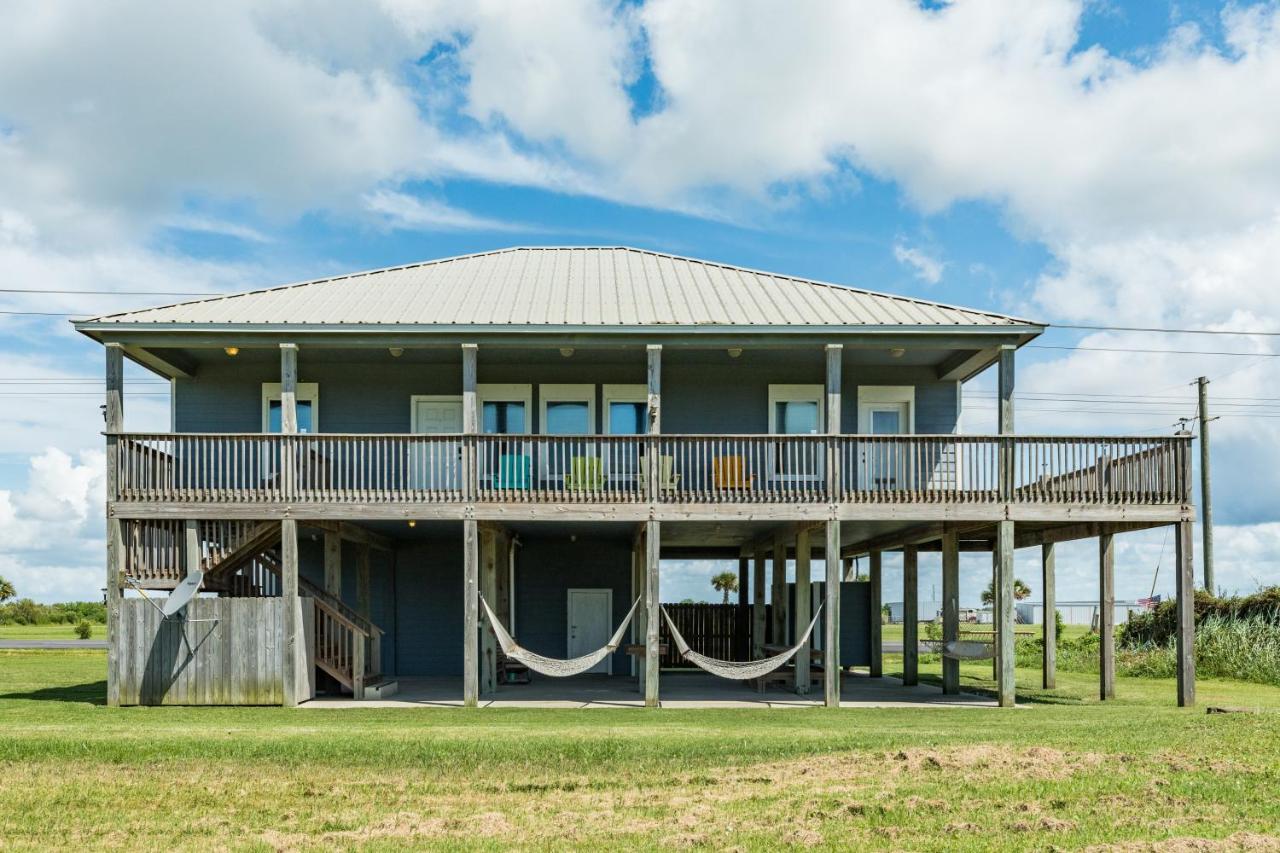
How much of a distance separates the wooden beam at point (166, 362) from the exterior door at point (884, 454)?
11.7m

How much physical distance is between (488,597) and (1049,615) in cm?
1066

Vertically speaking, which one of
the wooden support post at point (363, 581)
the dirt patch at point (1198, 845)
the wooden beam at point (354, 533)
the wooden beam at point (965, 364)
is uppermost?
the wooden beam at point (965, 364)

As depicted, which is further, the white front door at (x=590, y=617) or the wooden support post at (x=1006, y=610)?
the white front door at (x=590, y=617)

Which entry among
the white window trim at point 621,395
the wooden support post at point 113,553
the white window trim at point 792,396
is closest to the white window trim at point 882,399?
the white window trim at point 792,396

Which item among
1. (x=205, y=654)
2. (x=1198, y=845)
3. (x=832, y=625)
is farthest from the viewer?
(x=205, y=654)

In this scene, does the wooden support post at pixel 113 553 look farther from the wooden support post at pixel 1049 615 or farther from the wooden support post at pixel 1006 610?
the wooden support post at pixel 1049 615

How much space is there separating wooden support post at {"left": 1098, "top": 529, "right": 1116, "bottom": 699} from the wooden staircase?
11832 millimetres

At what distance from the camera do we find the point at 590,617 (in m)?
25.2

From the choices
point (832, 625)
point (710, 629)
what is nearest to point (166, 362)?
point (832, 625)

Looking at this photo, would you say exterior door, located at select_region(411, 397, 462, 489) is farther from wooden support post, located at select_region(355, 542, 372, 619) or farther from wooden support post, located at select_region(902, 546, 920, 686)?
wooden support post, located at select_region(902, 546, 920, 686)

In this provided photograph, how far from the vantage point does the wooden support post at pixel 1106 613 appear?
21.6m

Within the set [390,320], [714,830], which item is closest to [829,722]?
[714,830]

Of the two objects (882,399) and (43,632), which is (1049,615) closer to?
(882,399)

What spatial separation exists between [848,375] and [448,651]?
919 centimetres
